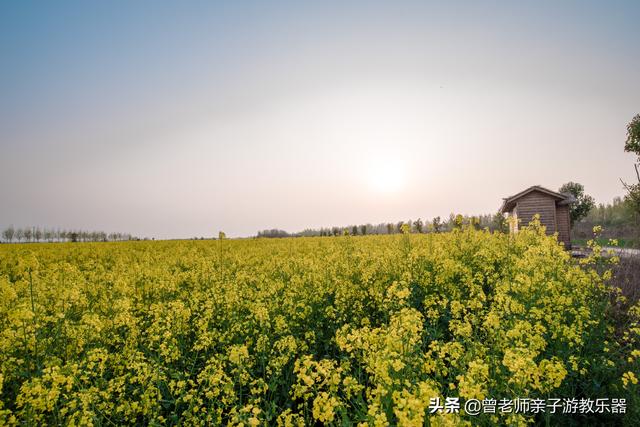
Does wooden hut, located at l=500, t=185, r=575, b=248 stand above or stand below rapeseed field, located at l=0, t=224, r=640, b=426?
above

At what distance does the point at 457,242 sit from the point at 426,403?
33.7 ft

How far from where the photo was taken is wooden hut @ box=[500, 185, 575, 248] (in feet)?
84.4

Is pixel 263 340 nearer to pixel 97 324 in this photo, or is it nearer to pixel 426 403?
pixel 97 324

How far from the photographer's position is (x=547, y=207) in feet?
84.8

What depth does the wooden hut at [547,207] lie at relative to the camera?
2573 centimetres

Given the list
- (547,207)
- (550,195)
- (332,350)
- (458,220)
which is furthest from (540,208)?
(332,350)

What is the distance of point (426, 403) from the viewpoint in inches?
111

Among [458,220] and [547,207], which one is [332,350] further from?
[547,207]

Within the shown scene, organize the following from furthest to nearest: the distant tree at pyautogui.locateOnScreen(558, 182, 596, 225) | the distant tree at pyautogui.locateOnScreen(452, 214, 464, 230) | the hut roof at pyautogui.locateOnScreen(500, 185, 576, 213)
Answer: the distant tree at pyautogui.locateOnScreen(558, 182, 596, 225) < the hut roof at pyautogui.locateOnScreen(500, 185, 576, 213) < the distant tree at pyautogui.locateOnScreen(452, 214, 464, 230)

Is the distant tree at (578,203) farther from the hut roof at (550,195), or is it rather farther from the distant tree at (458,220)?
the distant tree at (458,220)

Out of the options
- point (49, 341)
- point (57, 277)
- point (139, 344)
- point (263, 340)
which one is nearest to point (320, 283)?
point (263, 340)

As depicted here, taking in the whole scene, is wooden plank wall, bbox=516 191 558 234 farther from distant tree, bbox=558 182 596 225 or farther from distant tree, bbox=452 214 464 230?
distant tree, bbox=558 182 596 225

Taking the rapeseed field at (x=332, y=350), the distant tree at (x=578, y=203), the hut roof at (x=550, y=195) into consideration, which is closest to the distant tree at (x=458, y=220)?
the rapeseed field at (x=332, y=350)

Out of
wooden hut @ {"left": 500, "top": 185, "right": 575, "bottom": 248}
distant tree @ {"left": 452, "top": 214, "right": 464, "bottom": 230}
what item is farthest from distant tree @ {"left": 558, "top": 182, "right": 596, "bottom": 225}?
distant tree @ {"left": 452, "top": 214, "right": 464, "bottom": 230}
